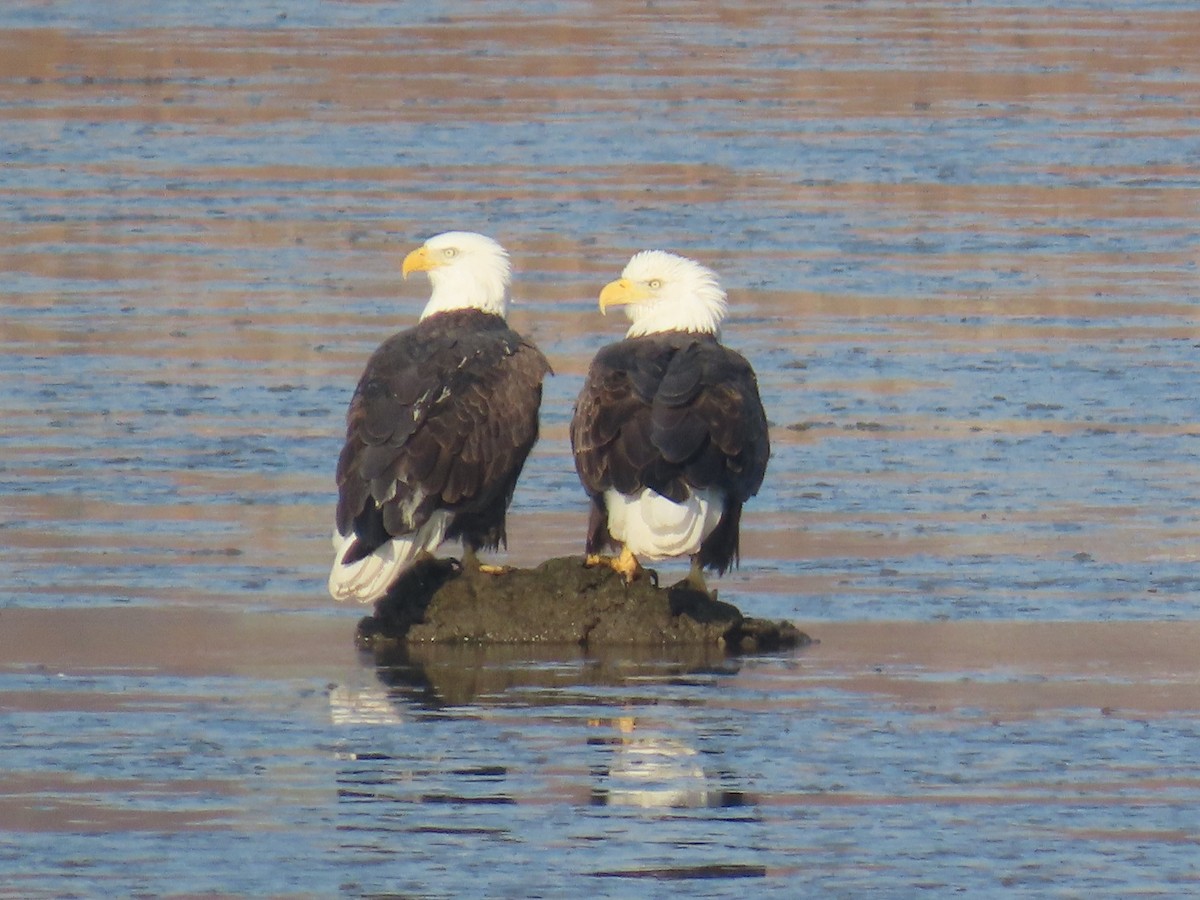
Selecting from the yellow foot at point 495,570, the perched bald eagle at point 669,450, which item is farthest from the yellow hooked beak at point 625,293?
the yellow foot at point 495,570

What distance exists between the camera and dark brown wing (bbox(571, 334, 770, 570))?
9133mm

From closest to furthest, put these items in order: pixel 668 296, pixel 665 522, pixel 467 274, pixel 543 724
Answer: pixel 543 724 < pixel 665 522 < pixel 668 296 < pixel 467 274

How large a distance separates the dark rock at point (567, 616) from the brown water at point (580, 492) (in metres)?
0.15

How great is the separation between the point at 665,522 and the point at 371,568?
0.83 metres

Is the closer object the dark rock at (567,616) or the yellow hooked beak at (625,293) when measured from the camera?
the dark rock at (567,616)

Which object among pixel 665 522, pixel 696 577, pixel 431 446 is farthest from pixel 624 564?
pixel 431 446

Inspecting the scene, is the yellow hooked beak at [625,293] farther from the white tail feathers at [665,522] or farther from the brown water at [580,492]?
the white tail feathers at [665,522]

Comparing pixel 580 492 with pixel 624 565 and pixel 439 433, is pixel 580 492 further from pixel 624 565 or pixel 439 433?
pixel 624 565

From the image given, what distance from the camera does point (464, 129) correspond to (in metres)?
20.7

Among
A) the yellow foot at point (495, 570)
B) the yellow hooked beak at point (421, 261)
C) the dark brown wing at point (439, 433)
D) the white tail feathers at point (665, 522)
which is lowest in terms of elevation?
the yellow foot at point (495, 570)

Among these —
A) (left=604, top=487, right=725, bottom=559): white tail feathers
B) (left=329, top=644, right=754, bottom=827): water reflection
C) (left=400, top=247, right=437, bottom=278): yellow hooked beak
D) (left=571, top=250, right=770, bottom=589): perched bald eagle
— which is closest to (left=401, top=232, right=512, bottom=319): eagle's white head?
(left=400, top=247, right=437, bottom=278): yellow hooked beak

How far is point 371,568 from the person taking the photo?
29.9 ft

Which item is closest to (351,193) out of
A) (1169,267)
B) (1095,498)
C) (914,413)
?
(1169,267)

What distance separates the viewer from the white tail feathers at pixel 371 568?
9109 mm
